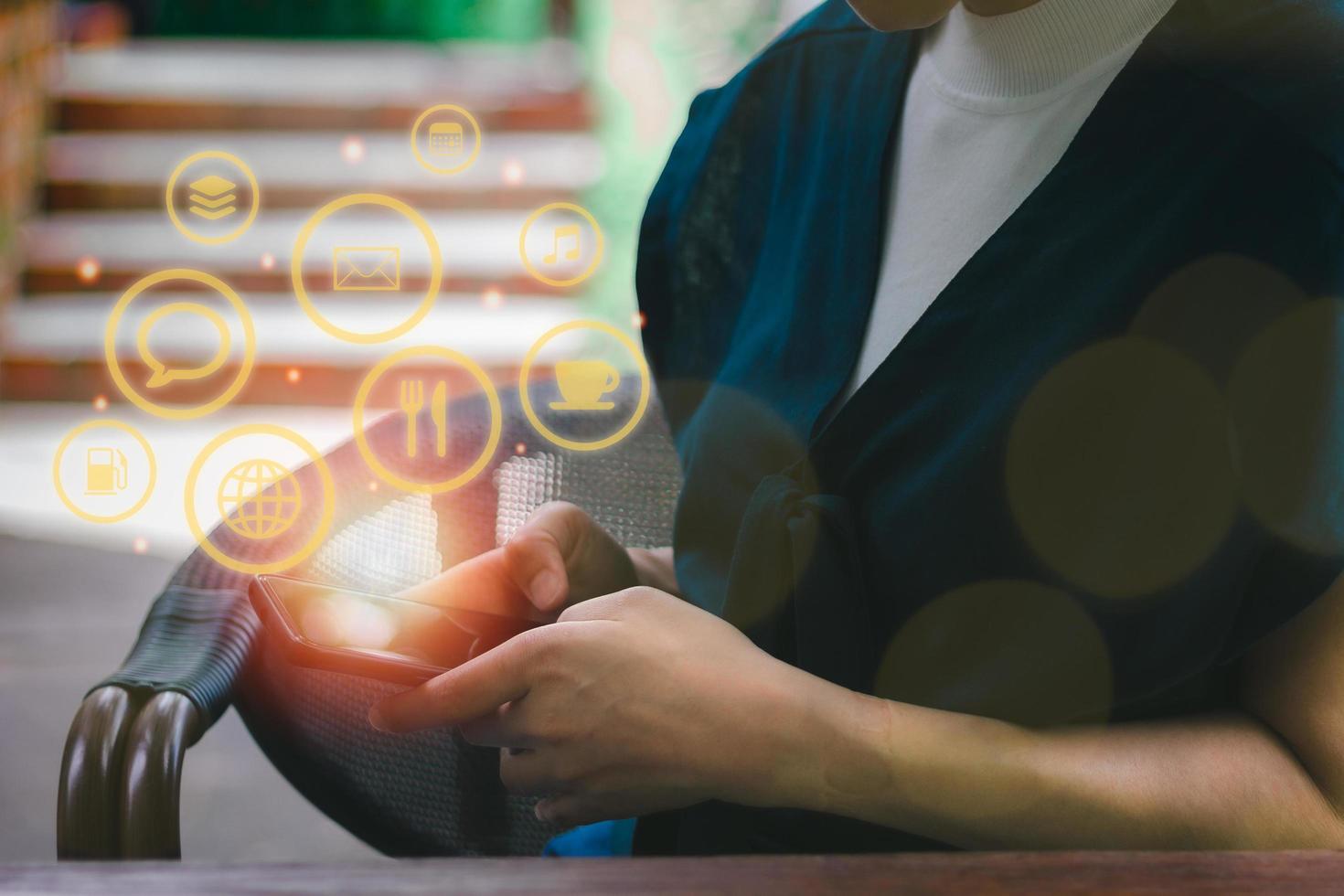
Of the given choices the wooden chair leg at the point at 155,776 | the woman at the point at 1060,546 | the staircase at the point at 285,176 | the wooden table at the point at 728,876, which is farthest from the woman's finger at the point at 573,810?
the staircase at the point at 285,176

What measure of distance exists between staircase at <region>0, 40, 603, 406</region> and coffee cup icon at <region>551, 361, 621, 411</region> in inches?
111

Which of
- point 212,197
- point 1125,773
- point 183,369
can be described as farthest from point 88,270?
point 1125,773

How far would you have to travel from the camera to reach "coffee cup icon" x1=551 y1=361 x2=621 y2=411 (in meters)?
0.89

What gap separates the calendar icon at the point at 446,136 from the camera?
3.22 feet

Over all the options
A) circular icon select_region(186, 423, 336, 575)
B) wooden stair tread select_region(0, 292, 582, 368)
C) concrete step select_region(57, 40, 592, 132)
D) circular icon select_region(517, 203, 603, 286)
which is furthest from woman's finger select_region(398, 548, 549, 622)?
concrete step select_region(57, 40, 592, 132)

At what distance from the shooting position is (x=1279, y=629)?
408mm

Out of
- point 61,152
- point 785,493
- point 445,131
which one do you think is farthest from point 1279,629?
point 61,152

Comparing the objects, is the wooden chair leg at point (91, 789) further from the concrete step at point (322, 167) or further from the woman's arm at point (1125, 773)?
the concrete step at point (322, 167)

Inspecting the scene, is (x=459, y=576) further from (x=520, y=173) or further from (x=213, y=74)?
(x=213, y=74)

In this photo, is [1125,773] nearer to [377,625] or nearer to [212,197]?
[377,625]

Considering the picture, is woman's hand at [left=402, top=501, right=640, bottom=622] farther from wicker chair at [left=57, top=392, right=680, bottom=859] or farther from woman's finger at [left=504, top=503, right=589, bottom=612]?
wicker chair at [left=57, top=392, right=680, bottom=859]

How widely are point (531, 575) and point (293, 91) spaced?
13.2 ft

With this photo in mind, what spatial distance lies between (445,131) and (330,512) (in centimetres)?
40

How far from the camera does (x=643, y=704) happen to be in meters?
0.42
